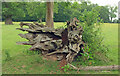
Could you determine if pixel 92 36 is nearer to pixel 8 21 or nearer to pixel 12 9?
pixel 12 9

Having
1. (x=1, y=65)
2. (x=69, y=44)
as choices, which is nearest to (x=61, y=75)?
(x=69, y=44)

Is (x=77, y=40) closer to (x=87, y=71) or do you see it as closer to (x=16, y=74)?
(x=87, y=71)

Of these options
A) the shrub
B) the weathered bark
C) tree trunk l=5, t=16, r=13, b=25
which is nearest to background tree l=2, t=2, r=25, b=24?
tree trunk l=5, t=16, r=13, b=25

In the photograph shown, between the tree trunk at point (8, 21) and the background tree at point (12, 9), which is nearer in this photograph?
the background tree at point (12, 9)

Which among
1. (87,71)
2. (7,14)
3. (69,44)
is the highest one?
(7,14)

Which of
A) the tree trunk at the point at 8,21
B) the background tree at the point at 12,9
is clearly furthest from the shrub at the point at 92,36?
the tree trunk at the point at 8,21

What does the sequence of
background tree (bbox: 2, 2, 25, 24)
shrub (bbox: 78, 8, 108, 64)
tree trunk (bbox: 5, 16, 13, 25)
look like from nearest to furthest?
shrub (bbox: 78, 8, 108, 64)
background tree (bbox: 2, 2, 25, 24)
tree trunk (bbox: 5, 16, 13, 25)

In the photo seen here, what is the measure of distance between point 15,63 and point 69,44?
11.9 ft

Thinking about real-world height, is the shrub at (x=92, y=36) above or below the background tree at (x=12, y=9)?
below

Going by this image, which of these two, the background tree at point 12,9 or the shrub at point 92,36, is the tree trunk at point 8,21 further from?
the shrub at point 92,36

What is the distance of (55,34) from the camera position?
10.4 meters

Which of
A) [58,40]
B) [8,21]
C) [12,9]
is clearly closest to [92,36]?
[58,40]

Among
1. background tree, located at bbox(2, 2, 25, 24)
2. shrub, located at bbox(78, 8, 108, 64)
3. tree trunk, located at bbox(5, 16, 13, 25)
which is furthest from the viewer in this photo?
tree trunk, located at bbox(5, 16, 13, 25)

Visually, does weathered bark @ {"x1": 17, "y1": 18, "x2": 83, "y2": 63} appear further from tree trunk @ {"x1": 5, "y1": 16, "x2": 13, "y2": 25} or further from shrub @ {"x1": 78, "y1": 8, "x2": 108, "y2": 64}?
tree trunk @ {"x1": 5, "y1": 16, "x2": 13, "y2": 25}
